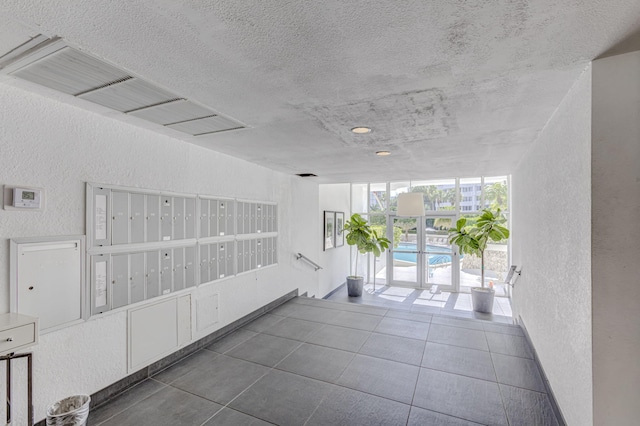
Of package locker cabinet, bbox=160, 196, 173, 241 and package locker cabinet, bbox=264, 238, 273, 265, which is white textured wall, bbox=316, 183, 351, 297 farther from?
package locker cabinet, bbox=160, 196, 173, 241

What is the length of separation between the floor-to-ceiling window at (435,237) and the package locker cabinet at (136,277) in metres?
6.07

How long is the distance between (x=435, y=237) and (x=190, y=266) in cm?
632

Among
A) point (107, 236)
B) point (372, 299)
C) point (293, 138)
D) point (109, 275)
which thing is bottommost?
point (372, 299)

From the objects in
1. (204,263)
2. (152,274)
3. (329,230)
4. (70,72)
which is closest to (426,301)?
(329,230)

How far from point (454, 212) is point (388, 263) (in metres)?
2.19

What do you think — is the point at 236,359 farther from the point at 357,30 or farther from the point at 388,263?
the point at 388,263

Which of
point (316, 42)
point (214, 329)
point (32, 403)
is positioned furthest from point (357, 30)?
point (214, 329)

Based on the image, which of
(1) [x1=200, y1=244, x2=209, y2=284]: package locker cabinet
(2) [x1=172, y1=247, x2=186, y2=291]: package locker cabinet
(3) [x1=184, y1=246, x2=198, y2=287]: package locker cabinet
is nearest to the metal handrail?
(1) [x1=200, y1=244, x2=209, y2=284]: package locker cabinet

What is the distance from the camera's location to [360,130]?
8.91 feet

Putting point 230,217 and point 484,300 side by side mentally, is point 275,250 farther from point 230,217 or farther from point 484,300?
point 484,300

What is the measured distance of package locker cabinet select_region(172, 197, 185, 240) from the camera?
10.2ft

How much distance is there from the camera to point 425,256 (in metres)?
7.79

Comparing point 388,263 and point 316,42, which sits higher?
point 316,42

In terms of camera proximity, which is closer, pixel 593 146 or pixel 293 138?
pixel 593 146
